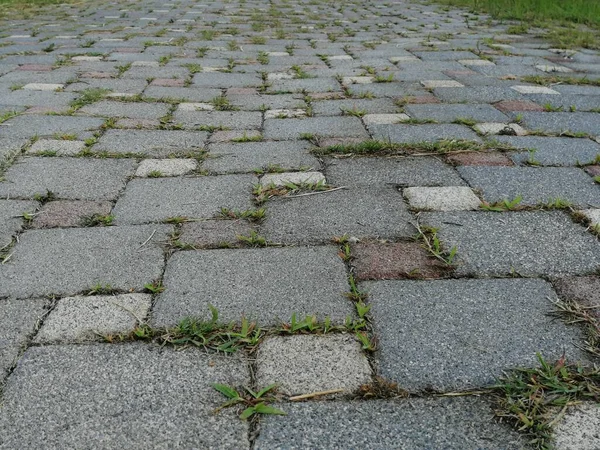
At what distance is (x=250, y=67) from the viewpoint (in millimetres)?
3891

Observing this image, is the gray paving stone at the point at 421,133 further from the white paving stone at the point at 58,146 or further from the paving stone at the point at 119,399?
the paving stone at the point at 119,399

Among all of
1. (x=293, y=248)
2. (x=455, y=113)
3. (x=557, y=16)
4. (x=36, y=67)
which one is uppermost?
(x=293, y=248)

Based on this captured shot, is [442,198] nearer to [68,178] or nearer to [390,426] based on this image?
[390,426]

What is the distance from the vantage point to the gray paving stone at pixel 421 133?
8.05 ft

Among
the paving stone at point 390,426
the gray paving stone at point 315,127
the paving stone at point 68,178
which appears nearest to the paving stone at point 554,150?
the gray paving stone at point 315,127

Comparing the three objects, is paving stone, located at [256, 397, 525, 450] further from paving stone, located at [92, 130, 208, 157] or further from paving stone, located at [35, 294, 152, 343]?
paving stone, located at [92, 130, 208, 157]

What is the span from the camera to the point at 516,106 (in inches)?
116

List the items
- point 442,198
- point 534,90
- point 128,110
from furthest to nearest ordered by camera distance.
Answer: point 534,90 < point 128,110 < point 442,198

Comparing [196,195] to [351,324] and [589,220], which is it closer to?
[351,324]

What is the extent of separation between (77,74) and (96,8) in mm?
4020

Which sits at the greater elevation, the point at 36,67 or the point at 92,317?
the point at 92,317

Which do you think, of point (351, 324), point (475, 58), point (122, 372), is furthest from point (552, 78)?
point (122, 372)

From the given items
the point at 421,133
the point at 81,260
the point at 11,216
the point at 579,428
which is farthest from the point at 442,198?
the point at 11,216

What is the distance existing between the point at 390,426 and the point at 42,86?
121 inches
